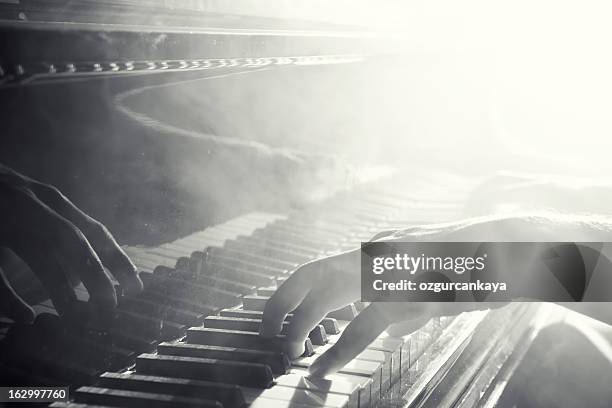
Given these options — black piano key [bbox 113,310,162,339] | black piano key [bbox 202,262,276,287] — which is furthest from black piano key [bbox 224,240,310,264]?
black piano key [bbox 113,310,162,339]

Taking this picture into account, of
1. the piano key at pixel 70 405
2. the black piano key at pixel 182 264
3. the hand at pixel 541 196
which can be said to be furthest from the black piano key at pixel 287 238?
the hand at pixel 541 196

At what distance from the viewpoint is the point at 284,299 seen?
109 centimetres

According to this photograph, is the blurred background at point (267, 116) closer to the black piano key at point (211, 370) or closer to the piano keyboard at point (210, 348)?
the piano keyboard at point (210, 348)

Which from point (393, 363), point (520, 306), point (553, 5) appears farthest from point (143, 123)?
point (553, 5)

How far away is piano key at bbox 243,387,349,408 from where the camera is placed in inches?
34.1

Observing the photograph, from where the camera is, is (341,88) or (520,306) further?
(341,88)

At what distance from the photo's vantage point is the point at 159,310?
115 centimetres

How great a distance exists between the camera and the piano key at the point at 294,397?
2.84 feet

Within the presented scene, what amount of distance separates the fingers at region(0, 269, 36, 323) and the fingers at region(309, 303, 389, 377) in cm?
52

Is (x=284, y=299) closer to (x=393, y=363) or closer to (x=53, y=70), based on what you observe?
(x=393, y=363)

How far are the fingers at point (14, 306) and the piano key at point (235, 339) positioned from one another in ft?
0.94

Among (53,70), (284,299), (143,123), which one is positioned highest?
(53,70)

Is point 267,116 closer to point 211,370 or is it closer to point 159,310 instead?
point 159,310

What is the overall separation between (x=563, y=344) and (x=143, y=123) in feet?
4.97
